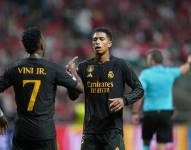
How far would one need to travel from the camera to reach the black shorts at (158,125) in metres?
12.1

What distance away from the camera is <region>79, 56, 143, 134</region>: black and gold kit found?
28.9 ft

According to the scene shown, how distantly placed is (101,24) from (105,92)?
40.4 ft

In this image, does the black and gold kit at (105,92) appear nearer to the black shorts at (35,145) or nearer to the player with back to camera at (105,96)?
the player with back to camera at (105,96)

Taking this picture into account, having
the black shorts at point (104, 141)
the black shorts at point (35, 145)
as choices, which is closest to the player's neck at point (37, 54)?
the black shorts at point (35, 145)

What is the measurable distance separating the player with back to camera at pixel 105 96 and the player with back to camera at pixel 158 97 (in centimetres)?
295

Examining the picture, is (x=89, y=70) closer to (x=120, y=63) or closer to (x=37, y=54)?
(x=120, y=63)

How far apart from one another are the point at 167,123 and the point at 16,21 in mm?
8981


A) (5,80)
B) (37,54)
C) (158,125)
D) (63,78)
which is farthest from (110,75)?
(158,125)

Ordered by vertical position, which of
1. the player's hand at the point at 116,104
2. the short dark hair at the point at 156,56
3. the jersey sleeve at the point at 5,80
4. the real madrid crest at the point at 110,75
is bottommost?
the player's hand at the point at 116,104

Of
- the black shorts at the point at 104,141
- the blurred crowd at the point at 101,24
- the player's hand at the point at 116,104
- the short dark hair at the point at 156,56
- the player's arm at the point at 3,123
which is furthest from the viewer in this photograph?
the blurred crowd at the point at 101,24

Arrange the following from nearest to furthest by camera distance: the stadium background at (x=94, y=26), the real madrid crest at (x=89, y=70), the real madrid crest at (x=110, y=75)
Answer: the real madrid crest at (x=110, y=75), the real madrid crest at (x=89, y=70), the stadium background at (x=94, y=26)

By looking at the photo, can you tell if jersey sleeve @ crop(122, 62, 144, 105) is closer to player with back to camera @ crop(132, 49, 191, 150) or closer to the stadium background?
player with back to camera @ crop(132, 49, 191, 150)

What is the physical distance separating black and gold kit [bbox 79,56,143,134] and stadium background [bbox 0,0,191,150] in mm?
8286

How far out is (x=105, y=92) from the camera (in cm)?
884
